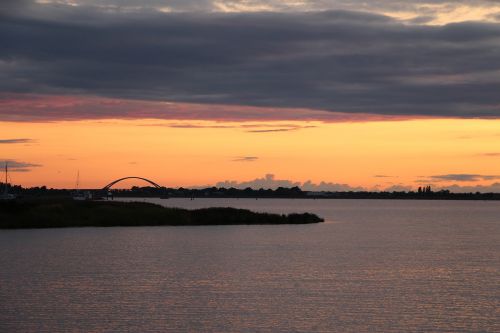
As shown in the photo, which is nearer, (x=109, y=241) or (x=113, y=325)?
(x=113, y=325)

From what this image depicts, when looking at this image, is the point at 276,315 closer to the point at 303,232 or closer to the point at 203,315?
the point at 203,315

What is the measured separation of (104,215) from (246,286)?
67855 mm

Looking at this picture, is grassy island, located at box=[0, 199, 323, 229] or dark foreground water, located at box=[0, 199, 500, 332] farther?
grassy island, located at box=[0, 199, 323, 229]

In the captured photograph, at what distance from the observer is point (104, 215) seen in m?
113

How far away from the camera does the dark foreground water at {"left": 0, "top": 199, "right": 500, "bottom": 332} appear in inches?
1427

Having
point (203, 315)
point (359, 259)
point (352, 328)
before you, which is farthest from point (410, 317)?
point (359, 259)

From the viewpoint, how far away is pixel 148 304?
40969 millimetres

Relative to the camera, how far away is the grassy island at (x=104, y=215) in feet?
346

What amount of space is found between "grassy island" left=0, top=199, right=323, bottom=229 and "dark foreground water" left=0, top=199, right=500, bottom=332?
61.8 ft

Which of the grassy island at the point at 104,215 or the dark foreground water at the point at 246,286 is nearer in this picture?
the dark foreground water at the point at 246,286

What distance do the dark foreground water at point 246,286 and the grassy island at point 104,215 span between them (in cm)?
1883

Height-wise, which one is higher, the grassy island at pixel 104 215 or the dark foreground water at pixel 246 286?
the grassy island at pixel 104 215

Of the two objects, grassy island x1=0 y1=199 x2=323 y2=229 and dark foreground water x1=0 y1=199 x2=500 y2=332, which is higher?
grassy island x1=0 y1=199 x2=323 y2=229

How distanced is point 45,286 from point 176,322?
47.7 ft
